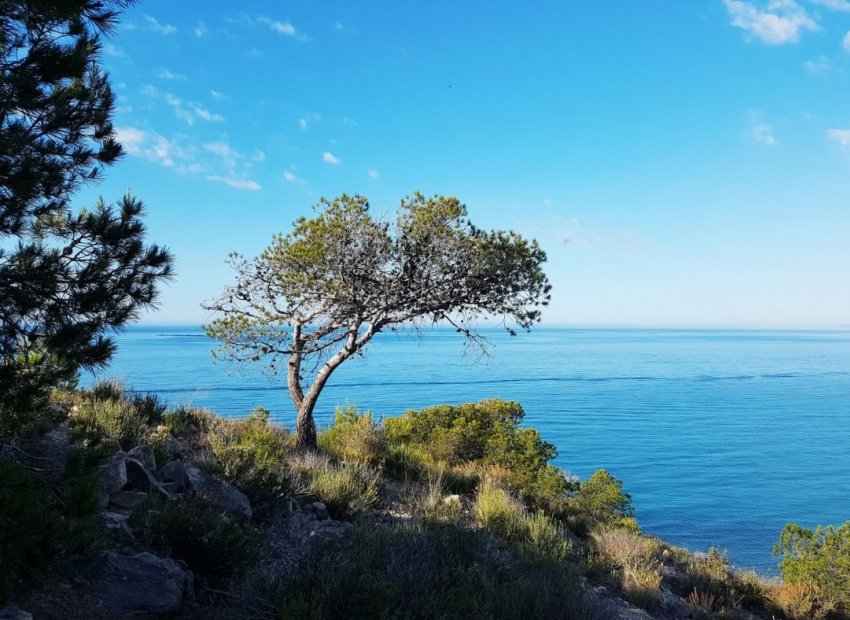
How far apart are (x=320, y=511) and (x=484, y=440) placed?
9.39m

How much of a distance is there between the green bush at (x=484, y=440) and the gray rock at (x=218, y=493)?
28.1ft

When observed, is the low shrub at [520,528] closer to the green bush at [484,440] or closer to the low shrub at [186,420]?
the green bush at [484,440]

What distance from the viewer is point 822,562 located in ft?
39.7

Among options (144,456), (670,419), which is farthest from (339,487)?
(670,419)

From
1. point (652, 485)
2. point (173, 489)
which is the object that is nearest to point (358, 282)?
point (173, 489)

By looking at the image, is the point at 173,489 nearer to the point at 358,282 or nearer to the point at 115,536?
the point at 115,536

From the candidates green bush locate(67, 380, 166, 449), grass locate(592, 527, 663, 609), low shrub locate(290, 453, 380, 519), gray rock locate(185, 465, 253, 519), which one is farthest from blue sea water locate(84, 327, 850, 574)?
A: gray rock locate(185, 465, 253, 519)

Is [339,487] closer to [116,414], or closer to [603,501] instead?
[116,414]

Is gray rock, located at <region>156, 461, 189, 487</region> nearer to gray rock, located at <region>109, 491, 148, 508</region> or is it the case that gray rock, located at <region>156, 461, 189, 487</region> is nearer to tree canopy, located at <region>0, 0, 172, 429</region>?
gray rock, located at <region>109, 491, 148, 508</region>

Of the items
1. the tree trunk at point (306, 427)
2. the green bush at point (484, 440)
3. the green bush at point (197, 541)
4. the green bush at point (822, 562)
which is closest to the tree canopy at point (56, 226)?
the green bush at point (197, 541)

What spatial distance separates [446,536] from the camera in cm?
636

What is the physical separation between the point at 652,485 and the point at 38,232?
32952mm

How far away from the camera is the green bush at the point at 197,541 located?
16.0 ft

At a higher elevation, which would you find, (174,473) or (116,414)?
(116,414)
